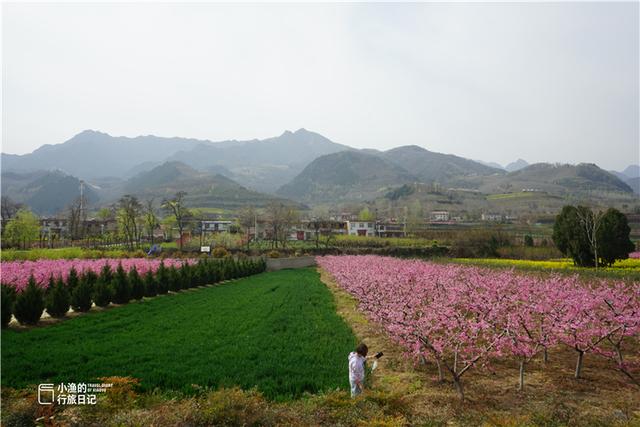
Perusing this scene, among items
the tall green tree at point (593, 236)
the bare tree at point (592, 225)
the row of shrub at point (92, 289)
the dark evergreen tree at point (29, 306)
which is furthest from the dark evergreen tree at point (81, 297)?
the bare tree at point (592, 225)

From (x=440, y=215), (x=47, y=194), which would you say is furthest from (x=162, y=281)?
(x=47, y=194)

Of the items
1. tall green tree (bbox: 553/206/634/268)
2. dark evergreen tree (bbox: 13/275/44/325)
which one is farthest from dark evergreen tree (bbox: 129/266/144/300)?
tall green tree (bbox: 553/206/634/268)

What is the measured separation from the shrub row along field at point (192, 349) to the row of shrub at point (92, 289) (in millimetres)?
860

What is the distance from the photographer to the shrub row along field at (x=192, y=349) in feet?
25.1

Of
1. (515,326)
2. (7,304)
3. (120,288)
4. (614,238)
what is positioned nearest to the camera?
(515,326)

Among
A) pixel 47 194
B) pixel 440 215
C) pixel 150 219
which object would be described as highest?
pixel 47 194

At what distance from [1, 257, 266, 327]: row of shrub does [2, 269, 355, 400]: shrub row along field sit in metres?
0.86

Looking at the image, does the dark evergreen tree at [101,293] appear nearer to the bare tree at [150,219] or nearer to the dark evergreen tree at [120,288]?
the dark evergreen tree at [120,288]

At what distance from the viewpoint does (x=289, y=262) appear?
40.5 m

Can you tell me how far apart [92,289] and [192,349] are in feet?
27.6

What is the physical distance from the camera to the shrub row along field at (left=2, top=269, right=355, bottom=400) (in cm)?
766

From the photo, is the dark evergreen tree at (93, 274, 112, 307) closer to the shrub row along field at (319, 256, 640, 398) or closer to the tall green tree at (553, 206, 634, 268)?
the shrub row along field at (319, 256, 640, 398)

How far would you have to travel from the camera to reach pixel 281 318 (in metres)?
14.0

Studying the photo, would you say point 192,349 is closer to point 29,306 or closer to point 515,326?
point 29,306
